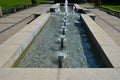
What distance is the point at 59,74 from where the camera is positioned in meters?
4.30

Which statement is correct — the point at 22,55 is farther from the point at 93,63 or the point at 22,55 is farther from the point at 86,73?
the point at 86,73

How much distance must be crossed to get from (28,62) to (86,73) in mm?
2375

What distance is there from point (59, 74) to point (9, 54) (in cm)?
185

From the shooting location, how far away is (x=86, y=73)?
437 centimetres

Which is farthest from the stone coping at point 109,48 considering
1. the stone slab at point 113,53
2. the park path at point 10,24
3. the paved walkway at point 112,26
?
the park path at point 10,24

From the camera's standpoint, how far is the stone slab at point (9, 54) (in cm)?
511

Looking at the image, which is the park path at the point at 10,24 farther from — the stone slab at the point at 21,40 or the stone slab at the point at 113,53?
the stone slab at the point at 113,53

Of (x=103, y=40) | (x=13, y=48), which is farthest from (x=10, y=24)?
(x=103, y=40)

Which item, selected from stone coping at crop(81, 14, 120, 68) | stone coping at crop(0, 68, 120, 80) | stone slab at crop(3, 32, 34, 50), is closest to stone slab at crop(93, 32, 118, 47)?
stone coping at crop(81, 14, 120, 68)

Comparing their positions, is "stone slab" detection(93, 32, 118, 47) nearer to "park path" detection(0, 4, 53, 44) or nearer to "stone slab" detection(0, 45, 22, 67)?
"stone slab" detection(0, 45, 22, 67)

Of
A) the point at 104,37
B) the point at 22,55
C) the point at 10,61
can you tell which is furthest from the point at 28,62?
the point at 104,37

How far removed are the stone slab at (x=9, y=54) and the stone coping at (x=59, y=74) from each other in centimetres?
56

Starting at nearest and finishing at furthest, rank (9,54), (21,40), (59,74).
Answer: (59,74) < (9,54) < (21,40)

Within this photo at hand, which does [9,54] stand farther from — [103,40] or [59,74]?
[103,40]
